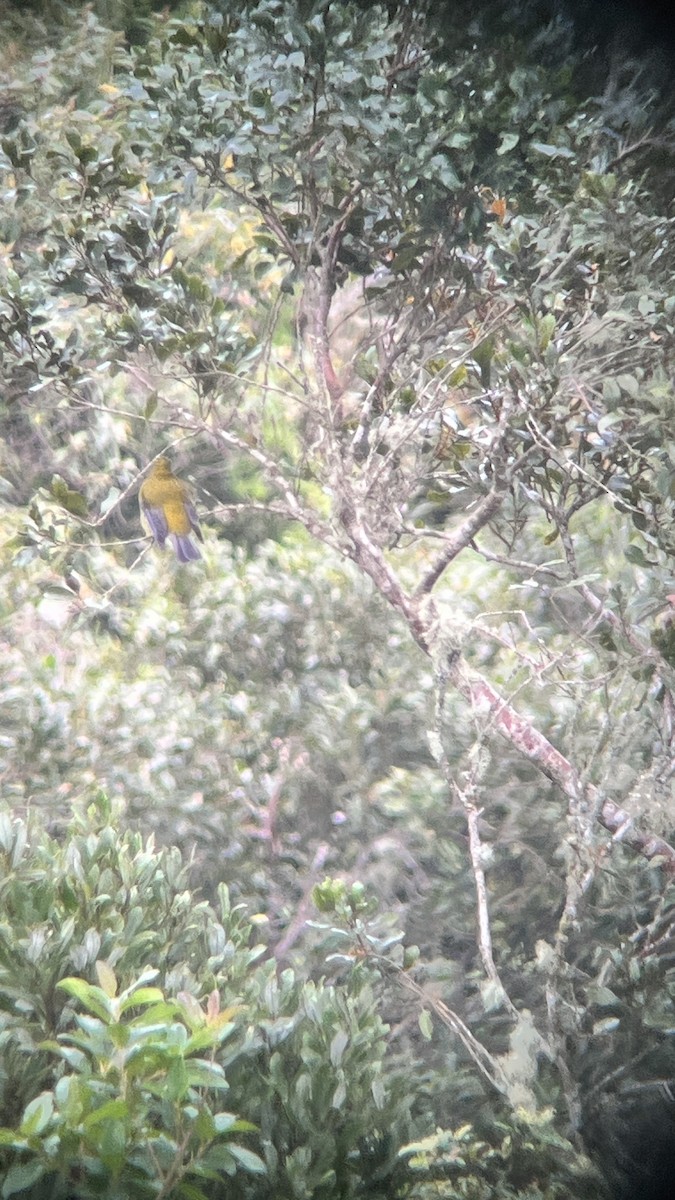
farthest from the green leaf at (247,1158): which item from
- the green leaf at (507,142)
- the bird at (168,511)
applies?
the green leaf at (507,142)

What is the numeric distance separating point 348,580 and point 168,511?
28cm

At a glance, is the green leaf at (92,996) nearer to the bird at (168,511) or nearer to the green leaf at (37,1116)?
the green leaf at (37,1116)

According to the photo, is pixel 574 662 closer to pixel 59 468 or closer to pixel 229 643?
pixel 229 643

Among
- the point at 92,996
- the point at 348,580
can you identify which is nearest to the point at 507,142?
the point at 348,580

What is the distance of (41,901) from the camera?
1.11 metres

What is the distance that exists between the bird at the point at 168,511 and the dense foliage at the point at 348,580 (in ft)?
0.09

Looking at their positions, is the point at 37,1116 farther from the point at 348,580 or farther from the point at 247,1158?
the point at 348,580

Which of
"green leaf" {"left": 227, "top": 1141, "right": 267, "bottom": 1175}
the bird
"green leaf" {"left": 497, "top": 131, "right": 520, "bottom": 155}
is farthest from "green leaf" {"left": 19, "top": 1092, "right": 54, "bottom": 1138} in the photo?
"green leaf" {"left": 497, "top": 131, "right": 520, "bottom": 155}

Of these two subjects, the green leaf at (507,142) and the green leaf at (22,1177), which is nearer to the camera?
the green leaf at (22,1177)

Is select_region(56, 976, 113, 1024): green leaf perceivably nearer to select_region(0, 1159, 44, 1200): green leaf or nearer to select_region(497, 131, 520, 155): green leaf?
select_region(0, 1159, 44, 1200): green leaf

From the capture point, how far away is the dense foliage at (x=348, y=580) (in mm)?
1154

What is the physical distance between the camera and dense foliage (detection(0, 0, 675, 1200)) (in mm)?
1154

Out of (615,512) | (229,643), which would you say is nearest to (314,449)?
(229,643)

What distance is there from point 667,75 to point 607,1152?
1.33m
